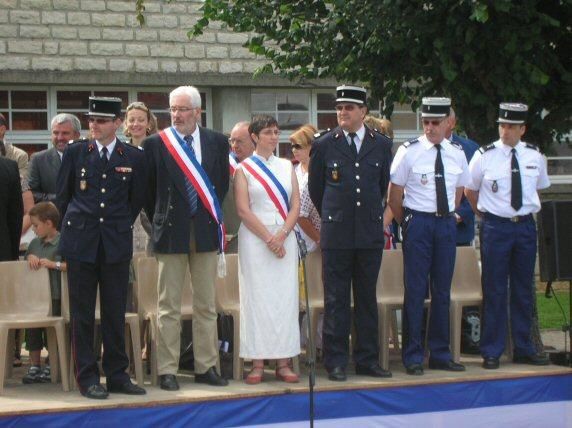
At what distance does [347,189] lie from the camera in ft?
28.8

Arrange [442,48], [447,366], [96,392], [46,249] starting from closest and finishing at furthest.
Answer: [96,392]
[46,249]
[447,366]
[442,48]

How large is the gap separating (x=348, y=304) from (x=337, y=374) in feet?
1.61

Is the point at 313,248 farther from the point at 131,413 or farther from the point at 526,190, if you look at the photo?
the point at 131,413

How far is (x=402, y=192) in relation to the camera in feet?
30.1

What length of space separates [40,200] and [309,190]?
7.10 feet

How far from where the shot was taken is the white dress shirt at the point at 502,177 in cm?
931

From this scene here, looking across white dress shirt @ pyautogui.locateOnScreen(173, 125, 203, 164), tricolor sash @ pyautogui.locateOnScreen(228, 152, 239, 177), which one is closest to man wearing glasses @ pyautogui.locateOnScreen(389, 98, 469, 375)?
tricolor sash @ pyautogui.locateOnScreen(228, 152, 239, 177)

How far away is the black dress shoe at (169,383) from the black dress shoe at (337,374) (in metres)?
1.07

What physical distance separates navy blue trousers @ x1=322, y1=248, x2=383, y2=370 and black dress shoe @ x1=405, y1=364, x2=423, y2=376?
0.24m

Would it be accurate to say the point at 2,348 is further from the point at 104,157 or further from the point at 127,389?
the point at 104,157

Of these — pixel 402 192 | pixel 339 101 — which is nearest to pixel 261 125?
pixel 339 101

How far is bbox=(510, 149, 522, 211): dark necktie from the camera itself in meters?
9.27

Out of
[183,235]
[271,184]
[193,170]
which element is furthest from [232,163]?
[183,235]

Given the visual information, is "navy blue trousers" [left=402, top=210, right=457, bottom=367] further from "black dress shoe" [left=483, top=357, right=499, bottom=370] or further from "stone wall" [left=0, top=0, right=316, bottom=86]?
"stone wall" [left=0, top=0, right=316, bottom=86]
